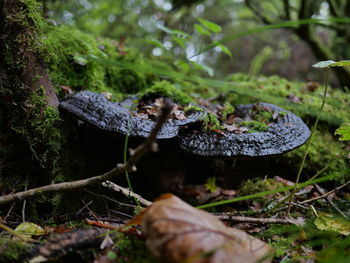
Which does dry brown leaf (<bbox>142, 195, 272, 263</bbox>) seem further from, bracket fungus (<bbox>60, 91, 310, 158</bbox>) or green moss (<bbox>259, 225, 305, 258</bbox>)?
bracket fungus (<bbox>60, 91, 310, 158</bbox>)

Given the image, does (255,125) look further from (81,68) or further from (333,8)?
(333,8)

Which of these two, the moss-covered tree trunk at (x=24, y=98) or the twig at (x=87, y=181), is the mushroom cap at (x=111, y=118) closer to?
the moss-covered tree trunk at (x=24, y=98)

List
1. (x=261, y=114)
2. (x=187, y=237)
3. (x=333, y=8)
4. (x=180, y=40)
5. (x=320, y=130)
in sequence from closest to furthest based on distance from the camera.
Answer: (x=187, y=237)
(x=261, y=114)
(x=320, y=130)
(x=180, y=40)
(x=333, y=8)

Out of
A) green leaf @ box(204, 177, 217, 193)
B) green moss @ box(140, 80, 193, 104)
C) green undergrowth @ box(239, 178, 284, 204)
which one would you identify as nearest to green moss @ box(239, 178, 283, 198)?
green undergrowth @ box(239, 178, 284, 204)

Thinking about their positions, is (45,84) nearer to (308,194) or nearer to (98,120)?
(98,120)

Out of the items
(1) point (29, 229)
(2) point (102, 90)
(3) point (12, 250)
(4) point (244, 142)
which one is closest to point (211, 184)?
(4) point (244, 142)

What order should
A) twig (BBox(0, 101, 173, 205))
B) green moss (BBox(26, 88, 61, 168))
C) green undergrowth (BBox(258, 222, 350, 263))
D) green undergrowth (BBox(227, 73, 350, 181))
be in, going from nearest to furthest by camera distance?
twig (BBox(0, 101, 173, 205)) < green undergrowth (BBox(258, 222, 350, 263)) < green moss (BBox(26, 88, 61, 168)) < green undergrowth (BBox(227, 73, 350, 181))
